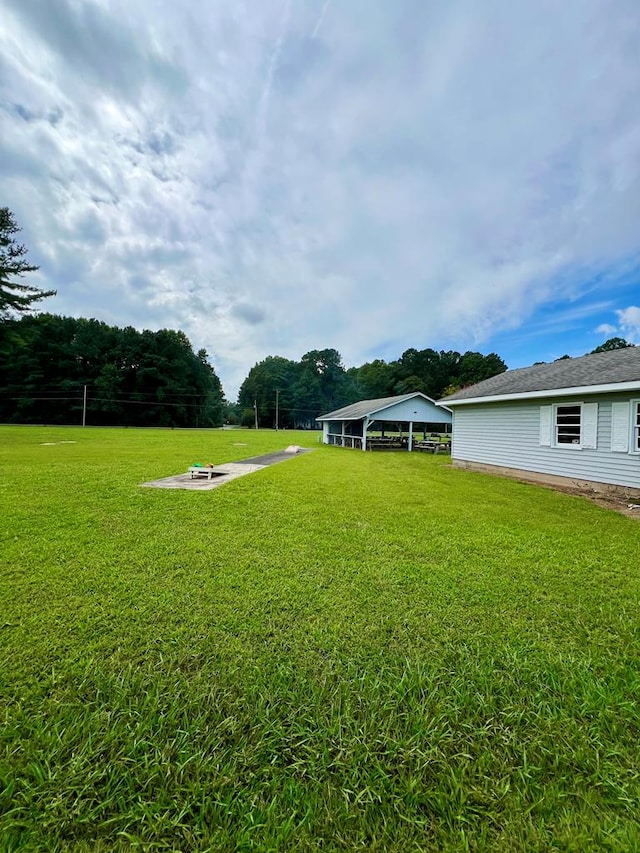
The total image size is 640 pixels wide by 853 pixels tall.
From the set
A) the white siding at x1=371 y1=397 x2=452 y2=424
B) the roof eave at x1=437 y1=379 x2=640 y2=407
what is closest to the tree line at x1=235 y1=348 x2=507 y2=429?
the white siding at x1=371 y1=397 x2=452 y2=424

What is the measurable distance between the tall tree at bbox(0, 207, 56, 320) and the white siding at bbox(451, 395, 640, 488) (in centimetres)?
Result: 2454

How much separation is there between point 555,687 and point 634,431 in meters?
8.57

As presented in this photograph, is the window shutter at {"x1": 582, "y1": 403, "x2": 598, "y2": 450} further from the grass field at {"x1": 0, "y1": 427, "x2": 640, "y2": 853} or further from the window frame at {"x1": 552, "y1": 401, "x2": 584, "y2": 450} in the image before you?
the grass field at {"x1": 0, "y1": 427, "x2": 640, "y2": 853}

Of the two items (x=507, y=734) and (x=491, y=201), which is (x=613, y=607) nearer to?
(x=507, y=734)

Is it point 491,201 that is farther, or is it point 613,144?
point 491,201

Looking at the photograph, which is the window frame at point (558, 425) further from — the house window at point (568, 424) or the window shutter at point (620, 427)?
the window shutter at point (620, 427)

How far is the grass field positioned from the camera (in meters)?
1.47

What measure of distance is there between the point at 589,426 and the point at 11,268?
28087 millimetres

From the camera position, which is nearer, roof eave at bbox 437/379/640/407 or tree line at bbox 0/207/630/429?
roof eave at bbox 437/379/640/407

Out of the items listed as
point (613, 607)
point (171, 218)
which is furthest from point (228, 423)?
point (613, 607)

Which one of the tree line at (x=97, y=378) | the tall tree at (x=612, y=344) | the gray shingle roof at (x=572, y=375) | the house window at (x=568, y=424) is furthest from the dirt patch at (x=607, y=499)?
the tree line at (x=97, y=378)

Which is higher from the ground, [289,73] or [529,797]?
[289,73]

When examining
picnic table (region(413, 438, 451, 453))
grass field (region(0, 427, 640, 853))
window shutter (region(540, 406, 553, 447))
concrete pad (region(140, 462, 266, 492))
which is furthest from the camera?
picnic table (region(413, 438, 451, 453))

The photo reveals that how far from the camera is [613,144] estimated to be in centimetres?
1098
